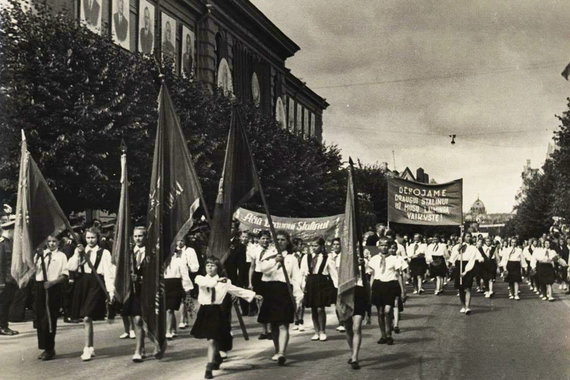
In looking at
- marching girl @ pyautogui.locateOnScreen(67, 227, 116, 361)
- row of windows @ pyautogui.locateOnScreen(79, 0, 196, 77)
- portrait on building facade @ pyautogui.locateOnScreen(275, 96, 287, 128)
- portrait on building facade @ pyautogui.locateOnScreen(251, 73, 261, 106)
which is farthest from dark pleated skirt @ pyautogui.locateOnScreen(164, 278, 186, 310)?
portrait on building facade @ pyautogui.locateOnScreen(275, 96, 287, 128)

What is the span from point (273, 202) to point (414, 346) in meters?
20.7

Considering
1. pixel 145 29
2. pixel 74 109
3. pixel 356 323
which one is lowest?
pixel 356 323

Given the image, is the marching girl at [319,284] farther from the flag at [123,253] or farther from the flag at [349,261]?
the flag at [123,253]

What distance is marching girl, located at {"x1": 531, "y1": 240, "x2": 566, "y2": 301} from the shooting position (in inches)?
823

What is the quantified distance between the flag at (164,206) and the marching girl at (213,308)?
1.52 ft

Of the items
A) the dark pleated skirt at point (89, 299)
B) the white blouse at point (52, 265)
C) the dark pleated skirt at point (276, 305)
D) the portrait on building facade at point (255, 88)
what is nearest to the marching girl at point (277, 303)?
the dark pleated skirt at point (276, 305)

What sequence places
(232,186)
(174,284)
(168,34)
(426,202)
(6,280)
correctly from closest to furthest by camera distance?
(232,186) → (174,284) → (6,280) → (426,202) → (168,34)

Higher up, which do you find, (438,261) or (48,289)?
(438,261)

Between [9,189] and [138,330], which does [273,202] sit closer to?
[9,189]

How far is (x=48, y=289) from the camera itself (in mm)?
10305

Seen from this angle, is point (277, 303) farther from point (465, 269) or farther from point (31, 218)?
point (465, 269)

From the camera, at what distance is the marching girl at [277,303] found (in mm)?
9883

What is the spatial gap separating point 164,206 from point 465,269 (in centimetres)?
1000

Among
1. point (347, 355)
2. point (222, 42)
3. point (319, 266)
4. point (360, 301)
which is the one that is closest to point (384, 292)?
point (347, 355)
